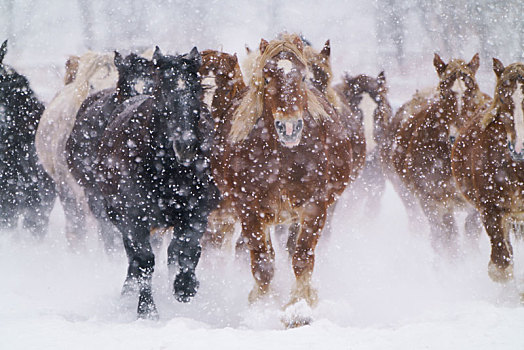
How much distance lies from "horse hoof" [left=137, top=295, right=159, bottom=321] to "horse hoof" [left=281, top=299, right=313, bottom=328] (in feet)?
3.40

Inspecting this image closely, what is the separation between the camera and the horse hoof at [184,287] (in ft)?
16.0

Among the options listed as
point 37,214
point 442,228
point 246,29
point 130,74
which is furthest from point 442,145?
point 246,29

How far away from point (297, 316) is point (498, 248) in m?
1.92

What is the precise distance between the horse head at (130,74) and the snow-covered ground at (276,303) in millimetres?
1878

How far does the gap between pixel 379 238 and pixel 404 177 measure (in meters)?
1.37

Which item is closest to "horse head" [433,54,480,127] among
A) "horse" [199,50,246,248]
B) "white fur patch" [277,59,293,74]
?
"horse" [199,50,246,248]

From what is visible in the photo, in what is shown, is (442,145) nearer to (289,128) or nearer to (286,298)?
(286,298)

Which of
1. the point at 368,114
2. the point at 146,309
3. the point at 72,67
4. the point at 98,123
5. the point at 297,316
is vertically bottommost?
the point at 297,316

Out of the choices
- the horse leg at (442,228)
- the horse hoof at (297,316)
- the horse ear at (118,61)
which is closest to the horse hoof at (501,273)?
the horse leg at (442,228)

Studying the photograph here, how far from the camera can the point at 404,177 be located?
706 cm

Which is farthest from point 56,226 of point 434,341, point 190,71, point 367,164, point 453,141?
point 434,341

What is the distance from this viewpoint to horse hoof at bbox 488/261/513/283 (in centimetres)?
498

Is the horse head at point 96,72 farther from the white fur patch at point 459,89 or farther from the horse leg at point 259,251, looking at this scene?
the white fur patch at point 459,89

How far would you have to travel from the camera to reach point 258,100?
185 inches
